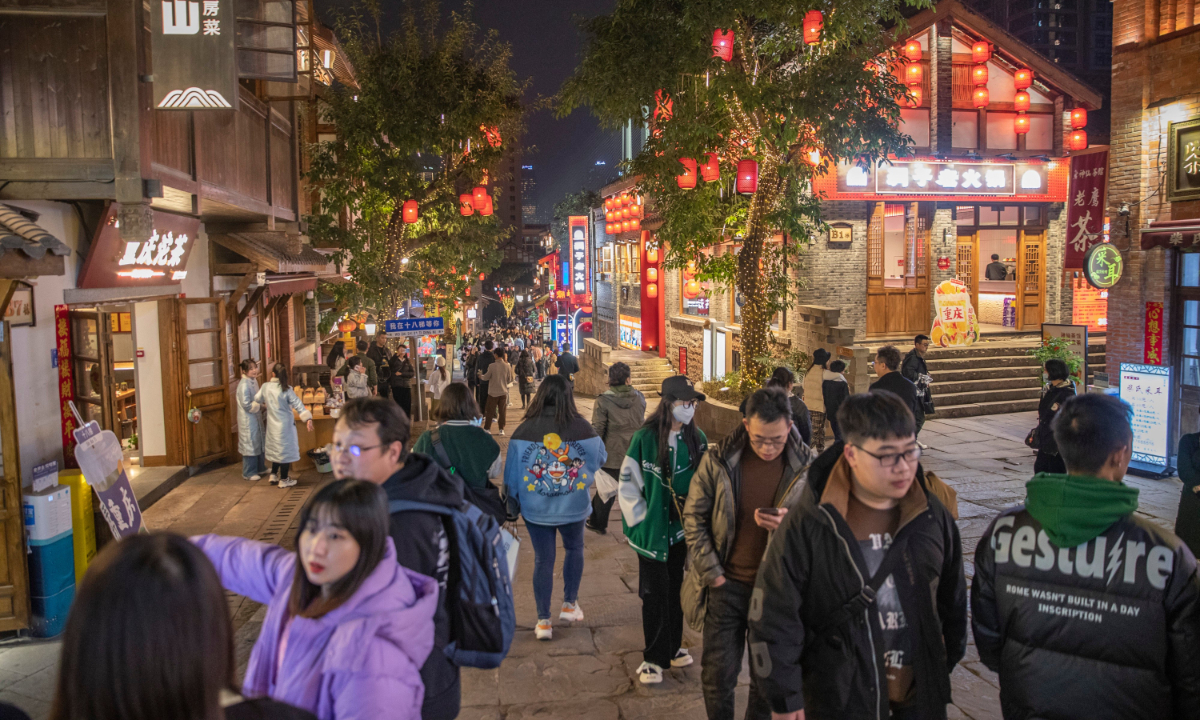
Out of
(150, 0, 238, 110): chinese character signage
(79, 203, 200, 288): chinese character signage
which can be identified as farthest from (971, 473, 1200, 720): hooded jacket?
(79, 203, 200, 288): chinese character signage

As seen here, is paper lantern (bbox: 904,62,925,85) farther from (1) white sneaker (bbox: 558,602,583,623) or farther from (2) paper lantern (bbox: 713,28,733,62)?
(1) white sneaker (bbox: 558,602,583,623)

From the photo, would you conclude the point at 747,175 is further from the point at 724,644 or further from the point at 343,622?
the point at 343,622

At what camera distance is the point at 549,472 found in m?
5.57

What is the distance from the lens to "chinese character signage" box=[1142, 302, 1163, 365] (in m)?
11.2

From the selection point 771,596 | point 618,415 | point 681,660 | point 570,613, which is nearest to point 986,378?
point 618,415

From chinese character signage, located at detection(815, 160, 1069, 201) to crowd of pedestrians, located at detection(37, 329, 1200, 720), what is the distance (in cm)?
1471

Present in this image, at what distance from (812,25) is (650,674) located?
9786 millimetres

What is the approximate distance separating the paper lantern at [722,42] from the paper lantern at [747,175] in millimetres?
1765

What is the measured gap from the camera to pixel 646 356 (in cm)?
2709

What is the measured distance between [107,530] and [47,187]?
3.13 m

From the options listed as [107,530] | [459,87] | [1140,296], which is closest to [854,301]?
[1140,296]

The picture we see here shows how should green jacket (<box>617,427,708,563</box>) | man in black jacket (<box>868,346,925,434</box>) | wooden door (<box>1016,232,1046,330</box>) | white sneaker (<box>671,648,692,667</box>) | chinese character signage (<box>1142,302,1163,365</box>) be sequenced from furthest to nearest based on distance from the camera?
wooden door (<box>1016,232,1046,330</box>)
chinese character signage (<box>1142,302,1163,365</box>)
man in black jacket (<box>868,346,925,434</box>)
white sneaker (<box>671,648,692,667</box>)
green jacket (<box>617,427,708,563</box>)

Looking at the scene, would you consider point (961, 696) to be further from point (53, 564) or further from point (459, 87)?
point (459, 87)

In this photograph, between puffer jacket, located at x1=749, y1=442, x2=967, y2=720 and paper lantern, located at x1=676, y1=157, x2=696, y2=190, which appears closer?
puffer jacket, located at x1=749, y1=442, x2=967, y2=720
